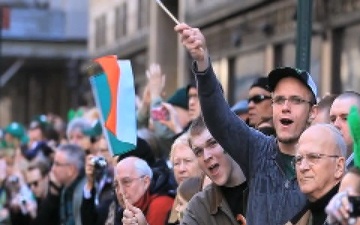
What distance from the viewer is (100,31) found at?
4103 centimetres

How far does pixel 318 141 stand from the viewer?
536cm

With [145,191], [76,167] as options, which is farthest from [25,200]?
[145,191]

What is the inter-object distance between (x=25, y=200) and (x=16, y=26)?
41.1 m

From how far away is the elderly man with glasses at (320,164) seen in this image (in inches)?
211

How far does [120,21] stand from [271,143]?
1231 inches

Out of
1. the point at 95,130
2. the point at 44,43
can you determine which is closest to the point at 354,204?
the point at 95,130

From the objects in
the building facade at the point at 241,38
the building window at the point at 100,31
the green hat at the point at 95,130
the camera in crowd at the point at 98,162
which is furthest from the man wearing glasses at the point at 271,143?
the building window at the point at 100,31

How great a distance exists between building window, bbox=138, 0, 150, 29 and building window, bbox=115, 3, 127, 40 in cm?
284

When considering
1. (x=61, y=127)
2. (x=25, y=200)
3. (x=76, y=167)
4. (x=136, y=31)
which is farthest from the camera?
(x=136, y=31)

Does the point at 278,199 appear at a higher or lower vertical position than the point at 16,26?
lower

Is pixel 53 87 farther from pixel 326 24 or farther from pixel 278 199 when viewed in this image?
pixel 278 199

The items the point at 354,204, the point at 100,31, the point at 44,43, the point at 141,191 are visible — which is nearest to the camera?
the point at 354,204

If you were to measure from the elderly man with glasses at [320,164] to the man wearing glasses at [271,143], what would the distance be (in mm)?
484

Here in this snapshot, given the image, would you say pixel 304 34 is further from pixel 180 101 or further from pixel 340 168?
pixel 180 101
